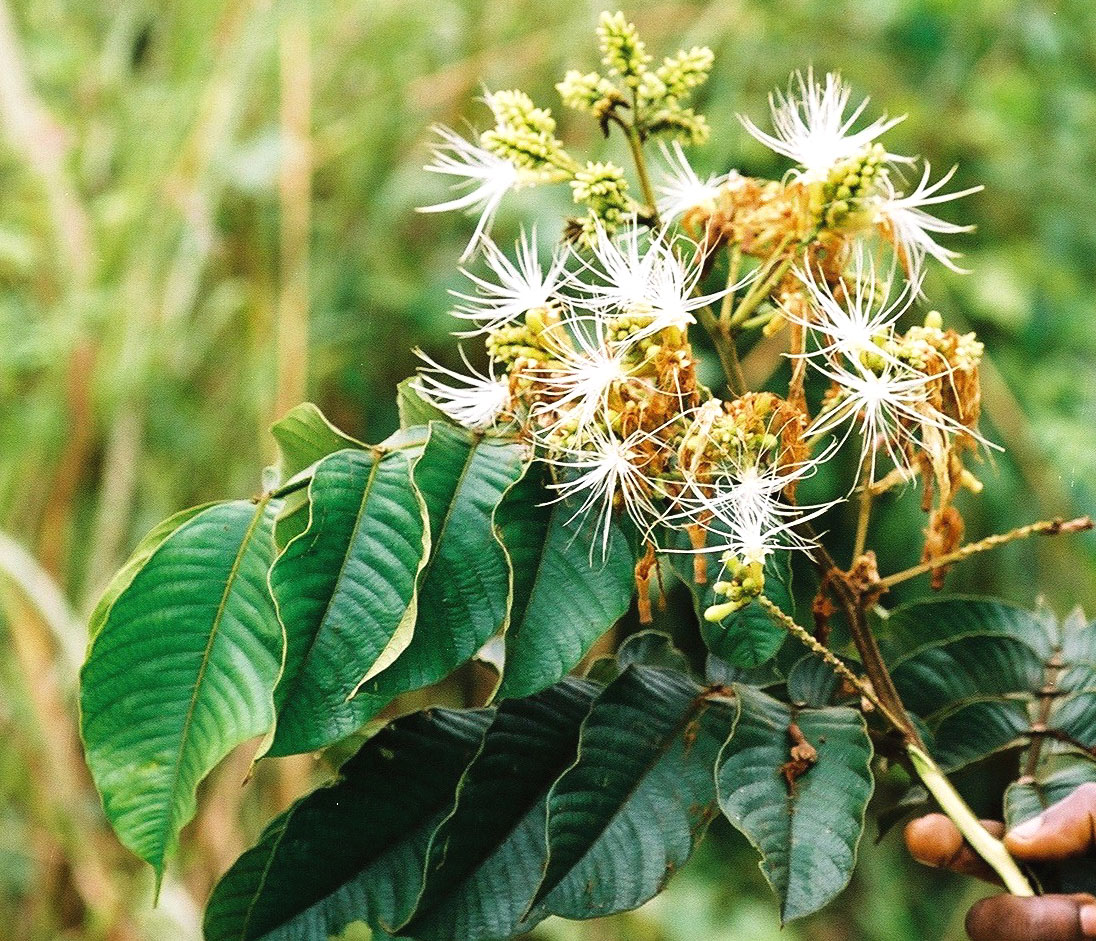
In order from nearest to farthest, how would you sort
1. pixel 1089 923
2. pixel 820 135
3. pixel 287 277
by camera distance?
1. pixel 1089 923
2. pixel 820 135
3. pixel 287 277

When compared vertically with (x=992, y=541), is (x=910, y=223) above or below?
above

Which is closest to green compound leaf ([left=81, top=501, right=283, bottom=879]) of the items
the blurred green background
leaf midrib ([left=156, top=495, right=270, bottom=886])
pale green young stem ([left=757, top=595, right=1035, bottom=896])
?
leaf midrib ([left=156, top=495, right=270, bottom=886])

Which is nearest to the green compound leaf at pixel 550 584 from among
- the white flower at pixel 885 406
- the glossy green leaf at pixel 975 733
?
the white flower at pixel 885 406

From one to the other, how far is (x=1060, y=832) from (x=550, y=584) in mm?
237

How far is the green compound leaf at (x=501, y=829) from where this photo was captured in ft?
1.53

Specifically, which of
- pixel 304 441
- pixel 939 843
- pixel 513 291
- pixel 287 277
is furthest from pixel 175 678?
pixel 287 277

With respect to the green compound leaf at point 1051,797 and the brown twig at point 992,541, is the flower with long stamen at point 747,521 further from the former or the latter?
the green compound leaf at point 1051,797

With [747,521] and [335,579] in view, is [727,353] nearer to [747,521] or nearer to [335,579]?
[747,521]

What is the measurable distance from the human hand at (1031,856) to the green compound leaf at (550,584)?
0.17m

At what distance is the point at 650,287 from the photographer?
19.9 inches

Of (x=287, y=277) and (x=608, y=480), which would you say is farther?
Result: (x=287, y=277)

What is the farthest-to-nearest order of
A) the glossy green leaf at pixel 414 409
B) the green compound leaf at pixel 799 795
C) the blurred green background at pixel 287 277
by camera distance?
the blurred green background at pixel 287 277, the glossy green leaf at pixel 414 409, the green compound leaf at pixel 799 795

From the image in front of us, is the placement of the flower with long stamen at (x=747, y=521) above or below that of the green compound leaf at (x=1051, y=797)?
above

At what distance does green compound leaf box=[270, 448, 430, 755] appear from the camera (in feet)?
1.46
